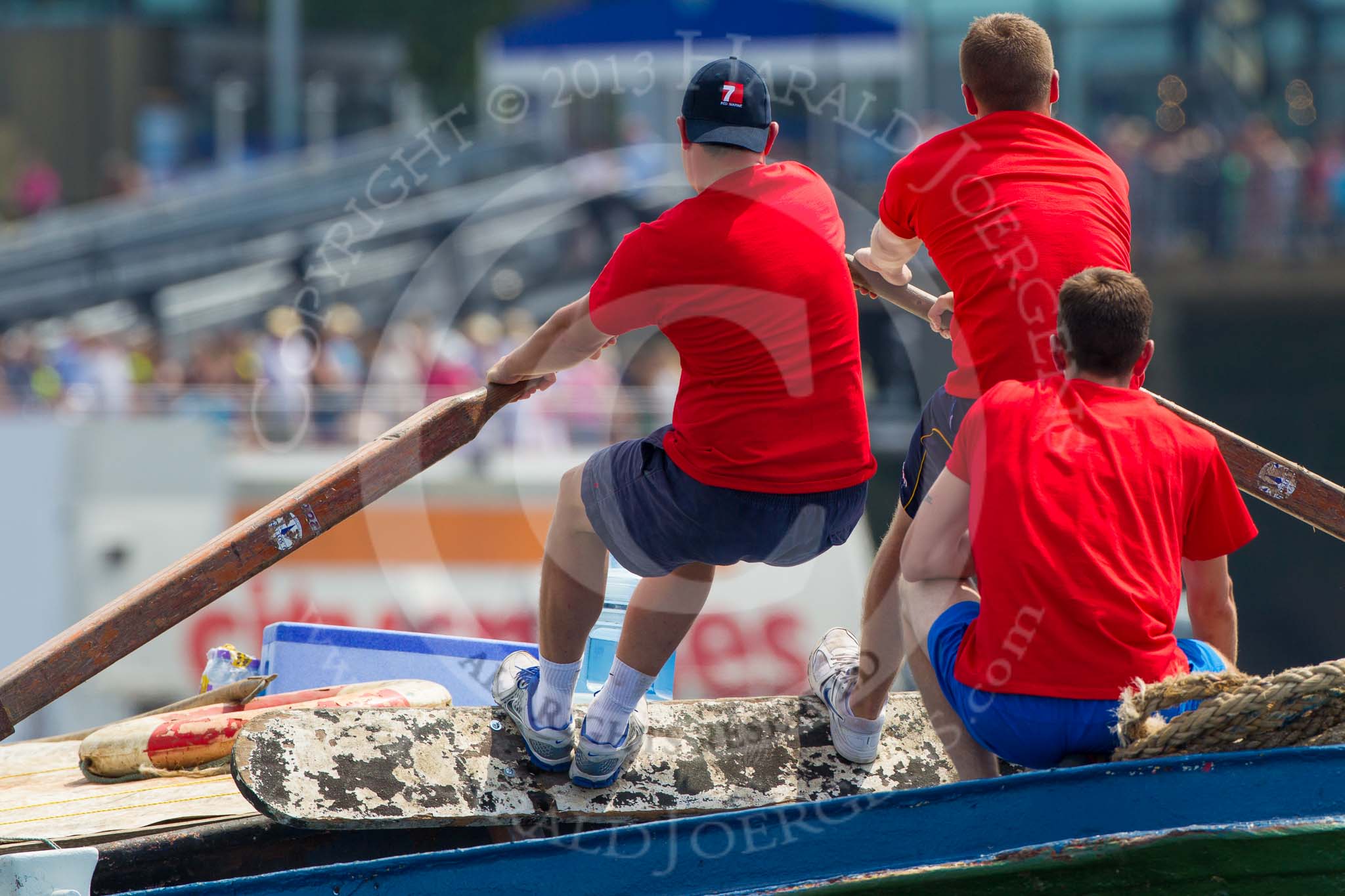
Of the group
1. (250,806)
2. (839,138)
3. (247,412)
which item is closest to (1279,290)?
(839,138)

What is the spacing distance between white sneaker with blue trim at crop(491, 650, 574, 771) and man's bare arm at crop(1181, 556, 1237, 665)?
1450 mm

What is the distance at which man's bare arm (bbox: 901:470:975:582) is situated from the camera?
112 inches

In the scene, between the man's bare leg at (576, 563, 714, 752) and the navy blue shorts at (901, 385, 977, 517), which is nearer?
the navy blue shorts at (901, 385, 977, 517)

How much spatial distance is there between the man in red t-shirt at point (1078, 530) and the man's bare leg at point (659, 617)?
2.54 ft

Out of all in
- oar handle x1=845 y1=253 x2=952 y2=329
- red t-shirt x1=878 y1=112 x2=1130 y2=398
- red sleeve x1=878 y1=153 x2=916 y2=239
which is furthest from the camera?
oar handle x1=845 y1=253 x2=952 y2=329

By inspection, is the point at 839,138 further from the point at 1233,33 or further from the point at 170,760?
the point at 170,760

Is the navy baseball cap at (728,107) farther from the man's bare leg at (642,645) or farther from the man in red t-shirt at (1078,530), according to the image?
the man's bare leg at (642,645)

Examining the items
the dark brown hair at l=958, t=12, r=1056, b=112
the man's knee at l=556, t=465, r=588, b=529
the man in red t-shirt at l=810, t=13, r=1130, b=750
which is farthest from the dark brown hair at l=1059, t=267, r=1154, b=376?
the man's knee at l=556, t=465, r=588, b=529

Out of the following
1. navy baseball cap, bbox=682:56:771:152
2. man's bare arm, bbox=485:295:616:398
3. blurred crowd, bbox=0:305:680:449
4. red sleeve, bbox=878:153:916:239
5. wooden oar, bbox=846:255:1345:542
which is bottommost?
blurred crowd, bbox=0:305:680:449

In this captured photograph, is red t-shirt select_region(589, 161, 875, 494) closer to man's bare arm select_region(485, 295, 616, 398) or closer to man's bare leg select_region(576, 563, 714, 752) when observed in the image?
man's bare arm select_region(485, 295, 616, 398)

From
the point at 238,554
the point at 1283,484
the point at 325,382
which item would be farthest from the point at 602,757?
the point at 325,382

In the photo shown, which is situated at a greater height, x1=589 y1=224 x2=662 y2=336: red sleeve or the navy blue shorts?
x1=589 y1=224 x2=662 y2=336: red sleeve

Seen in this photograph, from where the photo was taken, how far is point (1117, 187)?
11.1 feet

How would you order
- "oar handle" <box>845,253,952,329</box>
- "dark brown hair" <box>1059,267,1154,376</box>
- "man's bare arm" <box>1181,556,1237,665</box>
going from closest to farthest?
"dark brown hair" <box>1059,267,1154,376</box>, "man's bare arm" <box>1181,556,1237,665</box>, "oar handle" <box>845,253,952,329</box>
